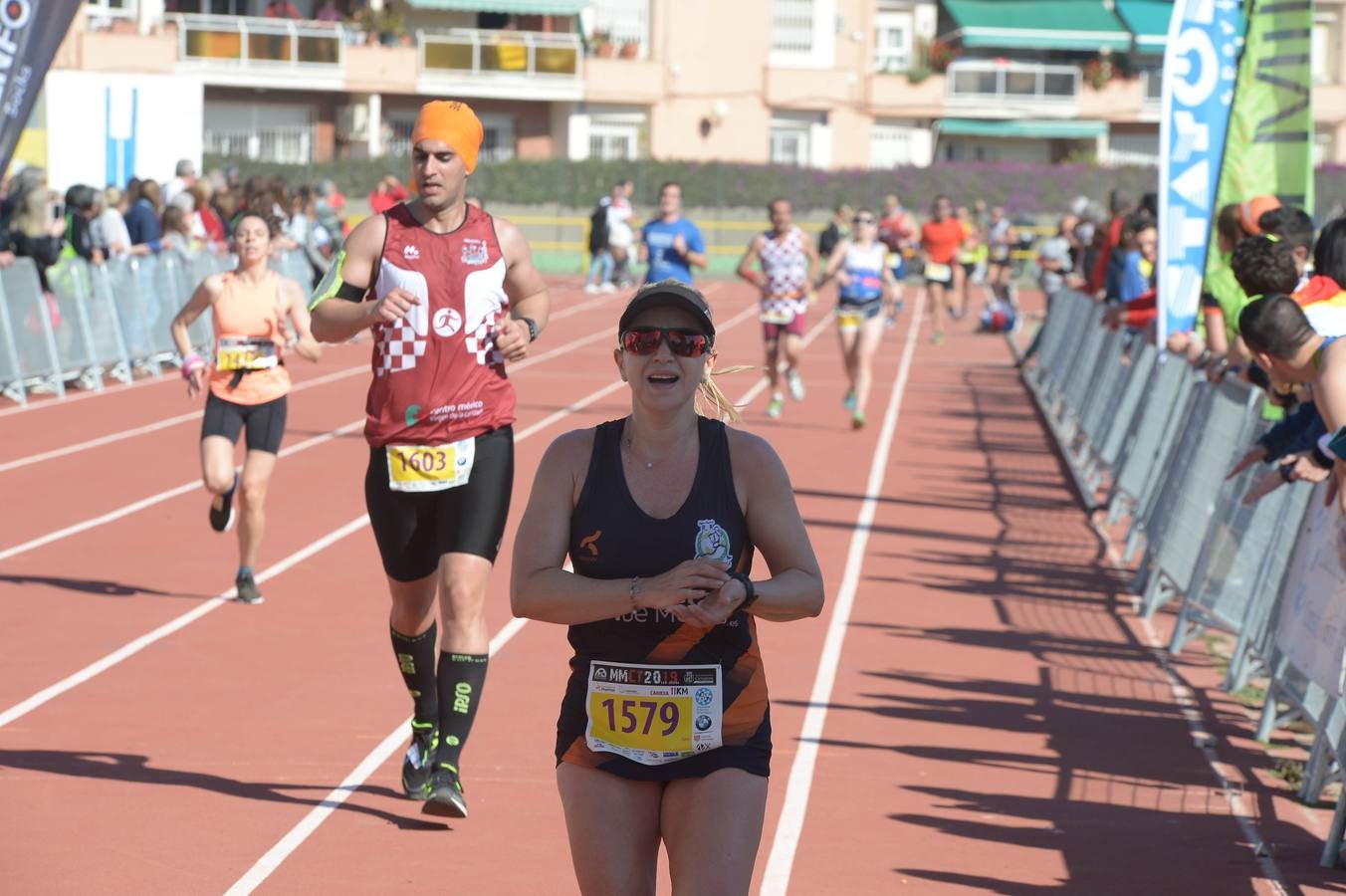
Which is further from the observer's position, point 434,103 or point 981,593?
point 981,593

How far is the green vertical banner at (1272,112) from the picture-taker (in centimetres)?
1282

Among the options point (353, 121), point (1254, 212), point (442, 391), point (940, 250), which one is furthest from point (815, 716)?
point (353, 121)

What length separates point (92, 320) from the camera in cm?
2156

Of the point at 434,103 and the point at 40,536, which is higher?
the point at 434,103

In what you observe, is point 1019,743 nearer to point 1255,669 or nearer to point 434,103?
point 1255,669

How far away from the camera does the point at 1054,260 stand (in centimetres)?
3072

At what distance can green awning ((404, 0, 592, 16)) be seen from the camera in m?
60.6

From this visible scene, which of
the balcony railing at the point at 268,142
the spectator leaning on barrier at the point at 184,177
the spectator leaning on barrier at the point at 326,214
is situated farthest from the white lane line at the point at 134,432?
the balcony railing at the point at 268,142

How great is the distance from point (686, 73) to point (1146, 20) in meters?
16.6

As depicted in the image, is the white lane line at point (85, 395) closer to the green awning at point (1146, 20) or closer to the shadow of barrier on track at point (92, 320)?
the shadow of barrier on track at point (92, 320)

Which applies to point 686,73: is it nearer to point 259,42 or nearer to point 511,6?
point 511,6

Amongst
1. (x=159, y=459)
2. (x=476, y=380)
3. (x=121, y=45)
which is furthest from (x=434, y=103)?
(x=121, y=45)

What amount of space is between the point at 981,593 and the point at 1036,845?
5021 mm

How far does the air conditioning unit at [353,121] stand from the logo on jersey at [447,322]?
5503 cm
